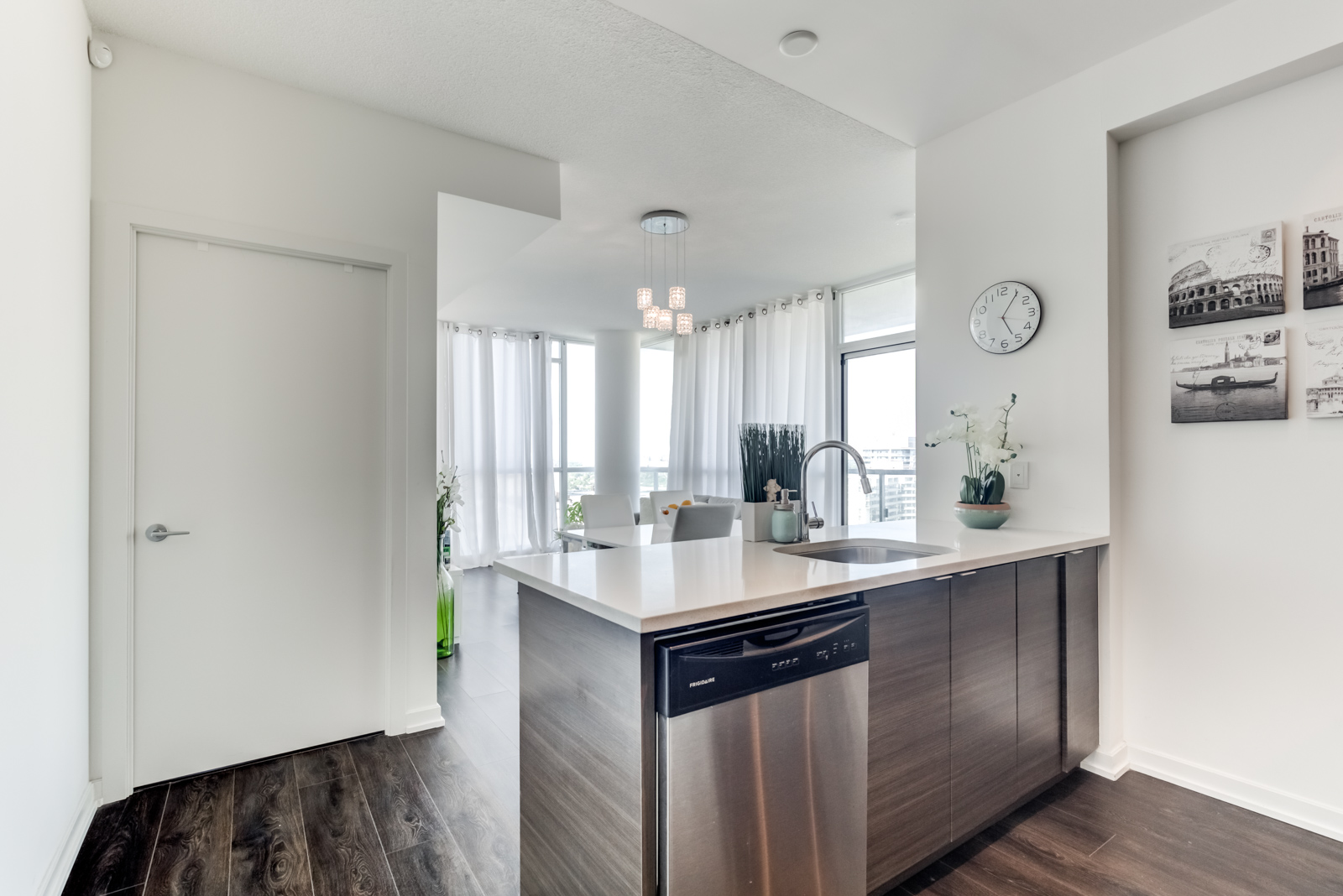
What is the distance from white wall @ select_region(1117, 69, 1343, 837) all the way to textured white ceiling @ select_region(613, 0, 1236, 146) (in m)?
0.40

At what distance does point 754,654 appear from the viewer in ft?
4.29

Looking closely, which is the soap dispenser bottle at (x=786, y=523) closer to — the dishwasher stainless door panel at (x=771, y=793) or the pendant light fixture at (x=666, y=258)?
the dishwasher stainless door panel at (x=771, y=793)

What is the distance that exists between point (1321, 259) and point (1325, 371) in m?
0.34

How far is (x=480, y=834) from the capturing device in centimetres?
196

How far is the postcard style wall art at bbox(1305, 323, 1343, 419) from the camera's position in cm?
194

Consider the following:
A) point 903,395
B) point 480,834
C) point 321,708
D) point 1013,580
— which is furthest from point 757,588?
point 903,395

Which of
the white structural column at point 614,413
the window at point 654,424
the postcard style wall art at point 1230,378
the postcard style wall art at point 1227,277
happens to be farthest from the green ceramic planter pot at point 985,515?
the window at point 654,424

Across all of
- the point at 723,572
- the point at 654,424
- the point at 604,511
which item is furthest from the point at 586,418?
the point at 723,572

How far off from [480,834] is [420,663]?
3.25ft

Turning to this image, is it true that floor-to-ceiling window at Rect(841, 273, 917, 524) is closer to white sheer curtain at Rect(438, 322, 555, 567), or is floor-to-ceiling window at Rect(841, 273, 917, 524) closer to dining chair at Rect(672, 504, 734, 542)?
dining chair at Rect(672, 504, 734, 542)

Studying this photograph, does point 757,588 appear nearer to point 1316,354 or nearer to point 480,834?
point 480,834

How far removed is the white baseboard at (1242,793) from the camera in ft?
6.45

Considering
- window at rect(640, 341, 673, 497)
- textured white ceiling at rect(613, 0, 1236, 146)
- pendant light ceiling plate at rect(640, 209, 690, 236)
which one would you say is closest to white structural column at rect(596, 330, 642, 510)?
window at rect(640, 341, 673, 497)

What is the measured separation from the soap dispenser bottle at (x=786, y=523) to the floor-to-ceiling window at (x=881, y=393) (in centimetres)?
300
